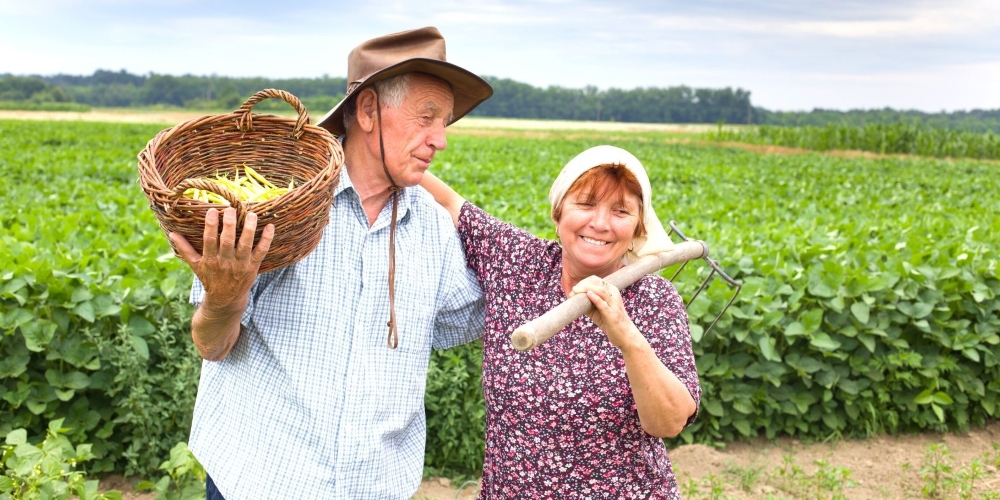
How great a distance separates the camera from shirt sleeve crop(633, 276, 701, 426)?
6.51ft

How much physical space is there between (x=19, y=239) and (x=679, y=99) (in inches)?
3807

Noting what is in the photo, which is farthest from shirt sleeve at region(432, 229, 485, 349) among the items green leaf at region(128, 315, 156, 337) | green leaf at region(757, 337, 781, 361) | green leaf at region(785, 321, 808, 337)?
green leaf at region(785, 321, 808, 337)

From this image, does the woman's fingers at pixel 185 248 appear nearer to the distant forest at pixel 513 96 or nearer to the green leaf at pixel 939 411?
the green leaf at pixel 939 411

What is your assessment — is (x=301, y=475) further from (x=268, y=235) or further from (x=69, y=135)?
(x=69, y=135)

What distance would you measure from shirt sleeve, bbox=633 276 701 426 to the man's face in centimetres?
62

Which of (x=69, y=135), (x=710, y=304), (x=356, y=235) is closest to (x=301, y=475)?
(x=356, y=235)

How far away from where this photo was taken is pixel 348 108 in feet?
7.13

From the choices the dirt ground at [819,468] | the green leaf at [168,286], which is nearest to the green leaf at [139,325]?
the green leaf at [168,286]

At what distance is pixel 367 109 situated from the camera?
211 cm

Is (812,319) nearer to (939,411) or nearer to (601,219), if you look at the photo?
(939,411)

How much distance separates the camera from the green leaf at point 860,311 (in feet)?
15.4

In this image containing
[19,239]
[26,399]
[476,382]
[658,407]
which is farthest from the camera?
[19,239]

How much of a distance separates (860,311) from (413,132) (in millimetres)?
3505

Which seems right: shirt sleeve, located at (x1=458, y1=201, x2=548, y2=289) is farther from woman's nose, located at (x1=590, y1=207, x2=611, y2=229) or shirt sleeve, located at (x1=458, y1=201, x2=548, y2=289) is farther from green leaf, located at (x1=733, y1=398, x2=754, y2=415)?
green leaf, located at (x1=733, y1=398, x2=754, y2=415)
